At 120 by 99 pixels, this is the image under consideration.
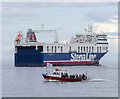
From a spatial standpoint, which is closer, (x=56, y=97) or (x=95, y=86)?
(x=56, y=97)

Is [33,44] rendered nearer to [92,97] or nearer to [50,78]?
[50,78]

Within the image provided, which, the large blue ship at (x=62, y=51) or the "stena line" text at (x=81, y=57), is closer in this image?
the large blue ship at (x=62, y=51)

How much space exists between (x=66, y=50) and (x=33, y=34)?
37.3 ft

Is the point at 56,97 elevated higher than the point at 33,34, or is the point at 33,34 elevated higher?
the point at 33,34

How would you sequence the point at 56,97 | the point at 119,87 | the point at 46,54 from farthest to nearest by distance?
the point at 46,54
the point at 119,87
the point at 56,97

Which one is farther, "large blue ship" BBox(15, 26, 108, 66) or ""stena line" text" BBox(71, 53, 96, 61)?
""stena line" text" BBox(71, 53, 96, 61)

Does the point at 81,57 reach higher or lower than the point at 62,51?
lower

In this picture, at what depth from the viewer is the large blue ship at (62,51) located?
108 meters

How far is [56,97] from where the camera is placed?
49594 mm

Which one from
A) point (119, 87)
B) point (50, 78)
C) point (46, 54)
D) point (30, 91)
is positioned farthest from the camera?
point (46, 54)

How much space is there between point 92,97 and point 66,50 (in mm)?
60015

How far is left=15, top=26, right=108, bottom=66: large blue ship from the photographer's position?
108m

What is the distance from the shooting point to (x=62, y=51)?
109625 millimetres

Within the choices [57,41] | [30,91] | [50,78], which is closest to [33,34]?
[57,41]
